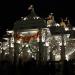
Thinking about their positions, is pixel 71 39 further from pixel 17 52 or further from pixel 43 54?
pixel 17 52

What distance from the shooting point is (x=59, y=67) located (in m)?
17.4

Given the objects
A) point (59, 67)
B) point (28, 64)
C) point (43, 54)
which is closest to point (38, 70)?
point (28, 64)

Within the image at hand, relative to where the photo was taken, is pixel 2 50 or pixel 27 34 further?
pixel 2 50

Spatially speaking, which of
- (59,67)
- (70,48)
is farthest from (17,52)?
(59,67)

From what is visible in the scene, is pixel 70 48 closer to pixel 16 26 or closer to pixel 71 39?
pixel 71 39

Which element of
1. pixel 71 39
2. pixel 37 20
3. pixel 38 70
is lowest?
pixel 38 70

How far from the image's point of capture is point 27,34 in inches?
1351

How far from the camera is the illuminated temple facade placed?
33.1 meters

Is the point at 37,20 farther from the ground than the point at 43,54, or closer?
farther from the ground

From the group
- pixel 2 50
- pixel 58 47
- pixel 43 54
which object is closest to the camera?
pixel 43 54

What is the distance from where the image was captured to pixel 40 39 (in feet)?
108

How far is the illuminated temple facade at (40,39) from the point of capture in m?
33.1

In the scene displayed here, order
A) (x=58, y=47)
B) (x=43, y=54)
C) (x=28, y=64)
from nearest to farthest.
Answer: (x=28, y=64) < (x=43, y=54) < (x=58, y=47)

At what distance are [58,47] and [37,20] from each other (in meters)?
4.36
